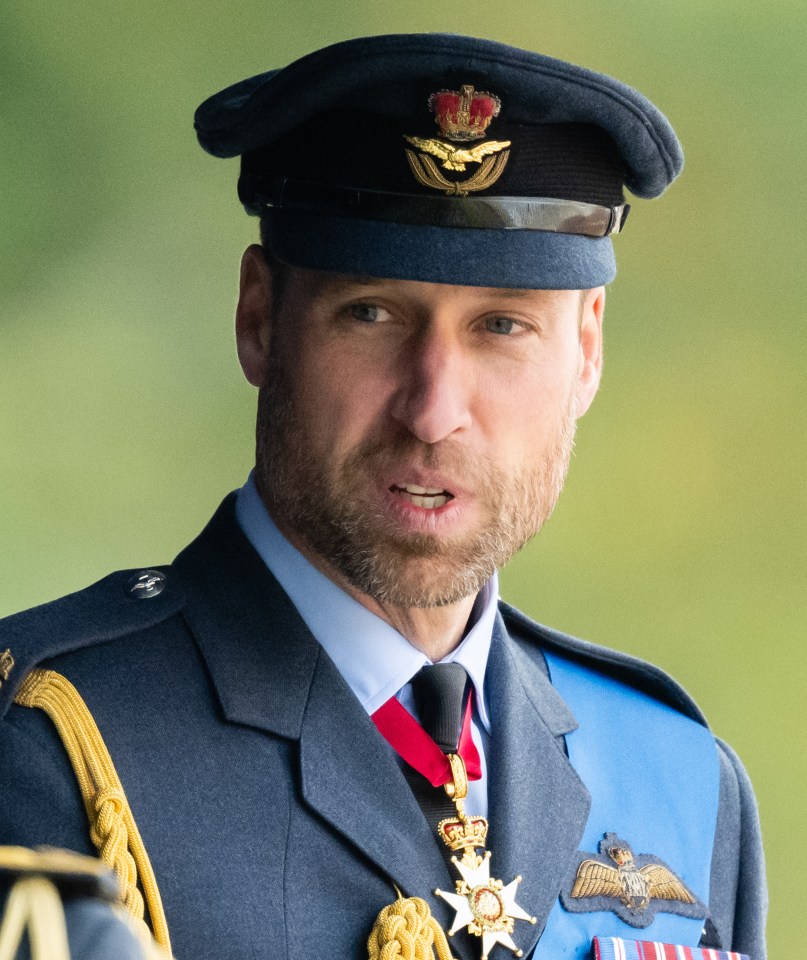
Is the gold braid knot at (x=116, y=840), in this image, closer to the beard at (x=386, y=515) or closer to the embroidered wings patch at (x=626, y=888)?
the beard at (x=386, y=515)

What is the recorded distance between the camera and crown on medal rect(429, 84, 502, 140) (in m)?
1.43

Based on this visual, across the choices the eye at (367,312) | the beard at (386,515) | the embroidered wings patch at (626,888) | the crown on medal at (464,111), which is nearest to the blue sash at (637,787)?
the embroidered wings patch at (626,888)

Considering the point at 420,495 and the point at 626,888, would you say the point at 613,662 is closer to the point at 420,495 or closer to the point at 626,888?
the point at 626,888

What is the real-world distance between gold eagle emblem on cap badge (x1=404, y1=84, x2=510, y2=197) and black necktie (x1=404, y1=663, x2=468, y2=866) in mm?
425

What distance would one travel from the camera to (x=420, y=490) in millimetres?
1468

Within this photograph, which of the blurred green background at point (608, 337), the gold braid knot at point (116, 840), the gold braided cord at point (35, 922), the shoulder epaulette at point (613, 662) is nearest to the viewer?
the gold braided cord at point (35, 922)

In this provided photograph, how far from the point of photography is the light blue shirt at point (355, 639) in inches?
59.3

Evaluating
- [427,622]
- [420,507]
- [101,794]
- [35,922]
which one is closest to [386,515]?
[420,507]

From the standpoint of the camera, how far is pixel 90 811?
1.33 meters

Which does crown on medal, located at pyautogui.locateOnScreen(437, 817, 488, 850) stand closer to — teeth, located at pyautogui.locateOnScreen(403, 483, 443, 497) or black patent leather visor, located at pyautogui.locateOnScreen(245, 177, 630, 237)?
teeth, located at pyautogui.locateOnScreen(403, 483, 443, 497)

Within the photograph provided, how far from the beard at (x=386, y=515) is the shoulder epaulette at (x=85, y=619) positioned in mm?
127

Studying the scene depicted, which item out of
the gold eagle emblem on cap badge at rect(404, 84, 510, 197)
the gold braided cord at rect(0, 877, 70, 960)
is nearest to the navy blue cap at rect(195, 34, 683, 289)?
the gold eagle emblem on cap badge at rect(404, 84, 510, 197)

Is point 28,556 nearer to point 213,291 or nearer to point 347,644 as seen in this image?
point 213,291

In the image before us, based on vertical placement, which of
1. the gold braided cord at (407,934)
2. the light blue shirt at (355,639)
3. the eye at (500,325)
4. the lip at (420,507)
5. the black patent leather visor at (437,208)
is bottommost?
the gold braided cord at (407,934)
